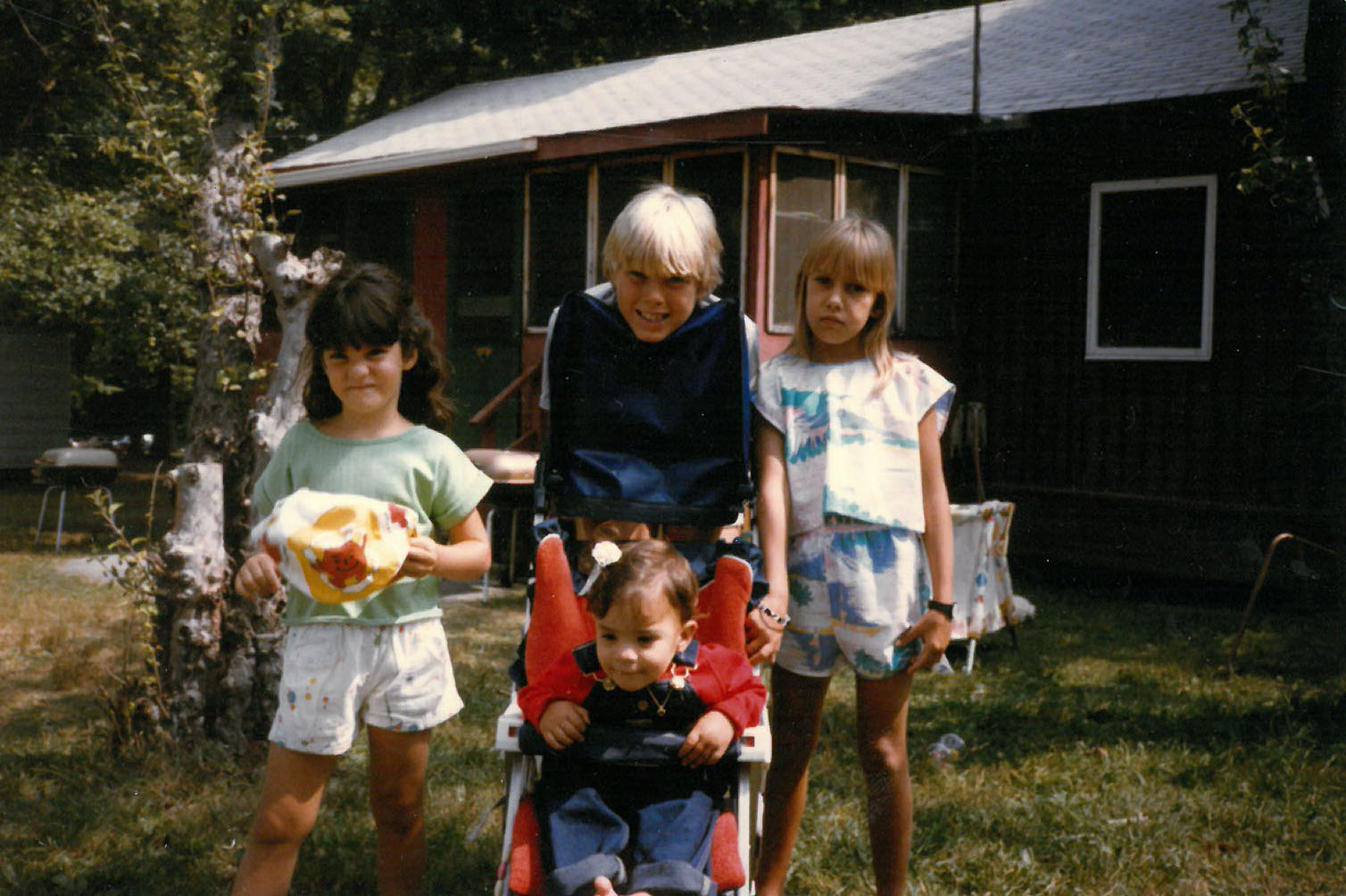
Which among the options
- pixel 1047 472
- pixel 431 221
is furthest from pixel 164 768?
pixel 431 221

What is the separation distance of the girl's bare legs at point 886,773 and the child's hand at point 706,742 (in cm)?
65

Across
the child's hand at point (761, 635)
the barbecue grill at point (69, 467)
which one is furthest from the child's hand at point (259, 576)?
the barbecue grill at point (69, 467)

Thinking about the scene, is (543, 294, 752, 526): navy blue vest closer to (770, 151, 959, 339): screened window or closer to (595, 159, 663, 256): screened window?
(770, 151, 959, 339): screened window

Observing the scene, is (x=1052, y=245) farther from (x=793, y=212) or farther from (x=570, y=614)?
(x=570, y=614)

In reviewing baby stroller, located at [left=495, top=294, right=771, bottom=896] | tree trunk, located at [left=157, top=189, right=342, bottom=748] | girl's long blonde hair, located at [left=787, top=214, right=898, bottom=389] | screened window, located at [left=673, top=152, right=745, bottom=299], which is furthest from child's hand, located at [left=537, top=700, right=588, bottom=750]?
screened window, located at [left=673, top=152, right=745, bottom=299]

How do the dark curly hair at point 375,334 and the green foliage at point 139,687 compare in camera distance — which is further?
the green foliage at point 139,687

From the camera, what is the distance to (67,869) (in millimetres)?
3732

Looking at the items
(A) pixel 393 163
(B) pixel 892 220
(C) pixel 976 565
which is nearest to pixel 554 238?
(A) pixel 393 163

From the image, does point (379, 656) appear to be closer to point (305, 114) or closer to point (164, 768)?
point (164, 768)

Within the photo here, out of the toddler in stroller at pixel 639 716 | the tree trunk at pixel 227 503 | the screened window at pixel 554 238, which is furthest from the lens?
the screened window at pixel 554 238

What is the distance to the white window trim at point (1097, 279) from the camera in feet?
30.8

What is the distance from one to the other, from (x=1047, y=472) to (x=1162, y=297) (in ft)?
5.55

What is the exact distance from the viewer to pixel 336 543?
2639 millimetres

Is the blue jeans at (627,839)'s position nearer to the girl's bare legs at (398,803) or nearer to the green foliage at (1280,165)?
the girl's bare legs at (398,803)
